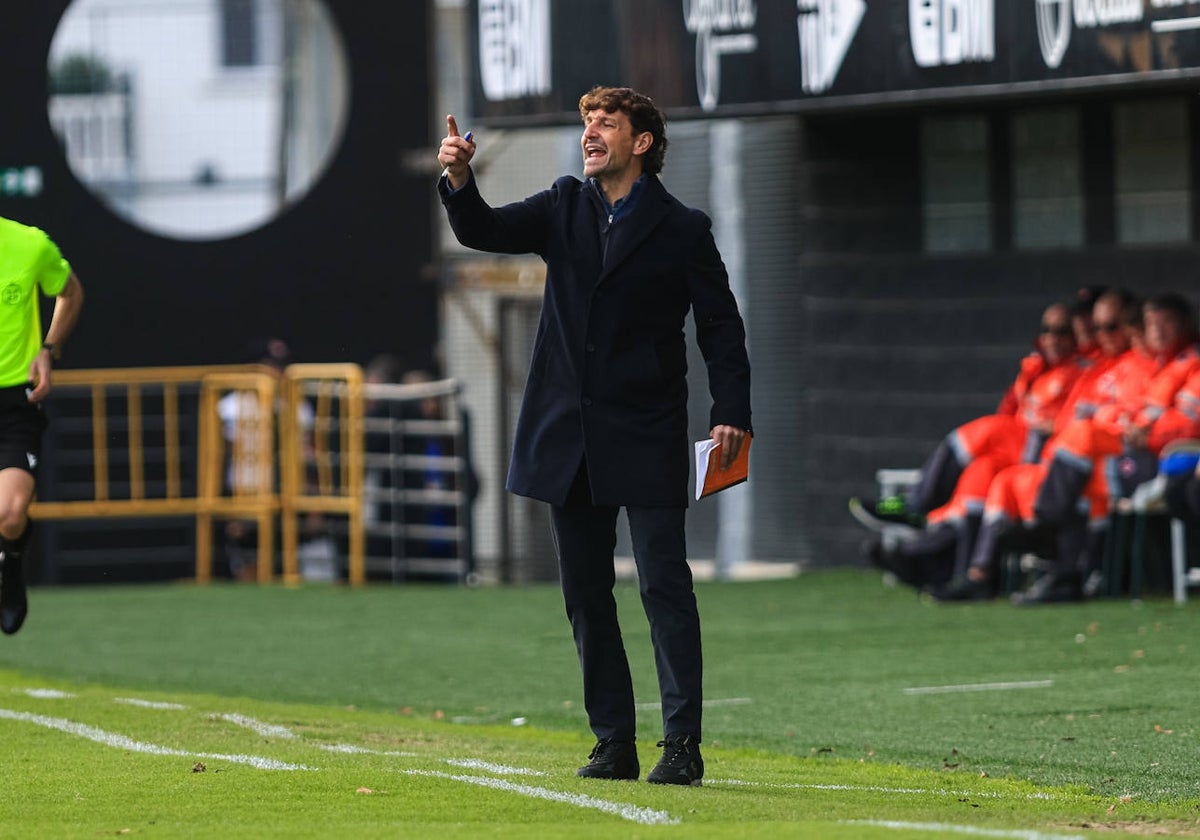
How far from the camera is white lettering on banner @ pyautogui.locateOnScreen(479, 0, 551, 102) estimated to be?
1698cm

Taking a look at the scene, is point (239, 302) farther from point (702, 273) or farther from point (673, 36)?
point (702, 273)

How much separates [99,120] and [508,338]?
5.42 meters

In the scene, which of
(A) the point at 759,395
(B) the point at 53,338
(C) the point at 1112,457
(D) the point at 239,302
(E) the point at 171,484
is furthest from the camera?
(D) the point at 239,302

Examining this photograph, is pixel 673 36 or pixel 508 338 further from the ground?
pixel 673 36

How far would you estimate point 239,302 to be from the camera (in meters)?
24.3

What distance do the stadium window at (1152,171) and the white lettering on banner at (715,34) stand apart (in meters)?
2.34

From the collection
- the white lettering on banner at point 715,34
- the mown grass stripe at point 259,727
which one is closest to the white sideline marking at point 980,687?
the mown grass stripe at point 259,727

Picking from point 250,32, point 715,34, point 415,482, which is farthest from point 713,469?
point 250,32

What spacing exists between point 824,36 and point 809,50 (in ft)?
0.51

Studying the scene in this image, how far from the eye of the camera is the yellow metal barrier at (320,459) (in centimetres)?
2041

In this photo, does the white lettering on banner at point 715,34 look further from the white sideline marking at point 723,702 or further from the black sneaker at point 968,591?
the white sideline marking at point 723,702

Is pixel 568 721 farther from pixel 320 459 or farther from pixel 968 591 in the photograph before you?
pixel 320 459

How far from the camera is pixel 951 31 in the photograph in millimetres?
14578

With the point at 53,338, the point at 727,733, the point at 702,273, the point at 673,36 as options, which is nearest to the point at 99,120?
the point at 673,36
